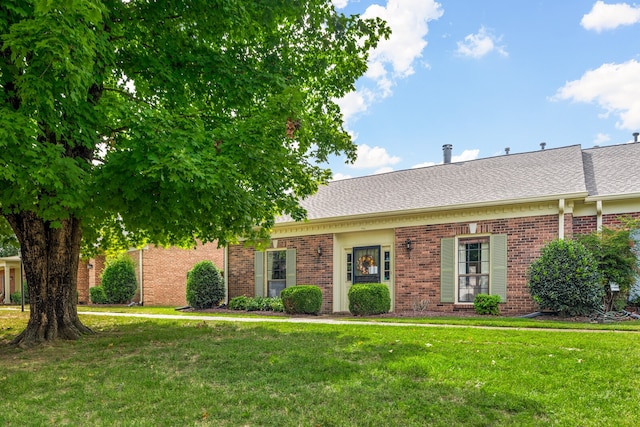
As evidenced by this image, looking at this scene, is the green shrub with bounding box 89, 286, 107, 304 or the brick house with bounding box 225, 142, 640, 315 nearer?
the brick house with bounding box 225, 142, 640, 315

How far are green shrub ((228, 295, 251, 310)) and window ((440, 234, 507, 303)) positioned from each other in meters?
6.66

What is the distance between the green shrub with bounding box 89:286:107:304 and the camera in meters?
21.9

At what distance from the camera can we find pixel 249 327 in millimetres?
9648

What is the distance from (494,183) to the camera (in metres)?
13.8

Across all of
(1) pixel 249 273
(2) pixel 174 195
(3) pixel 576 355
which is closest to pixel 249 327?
(2) pixel 174 195

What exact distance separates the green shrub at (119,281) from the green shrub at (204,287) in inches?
226

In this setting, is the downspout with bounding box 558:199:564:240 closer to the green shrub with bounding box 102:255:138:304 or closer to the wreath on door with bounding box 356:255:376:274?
the wreath on door with bounding box 356:255:376:274

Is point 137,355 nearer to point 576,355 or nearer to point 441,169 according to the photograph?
point 576,355

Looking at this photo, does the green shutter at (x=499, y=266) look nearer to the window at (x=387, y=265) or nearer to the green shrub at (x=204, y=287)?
the window at (x=387, y=265)

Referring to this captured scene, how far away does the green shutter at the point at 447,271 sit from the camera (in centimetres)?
1285

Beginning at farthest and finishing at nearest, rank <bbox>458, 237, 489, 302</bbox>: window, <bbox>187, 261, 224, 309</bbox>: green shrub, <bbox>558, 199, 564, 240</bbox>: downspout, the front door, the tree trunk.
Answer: <bbox>187, 261, 224, 309</bbox>: green shrub, the front door, <bbox>458, 237, 489, 302</bbox>: window, <bbox>558, 199, 564, 240</bbox>: downspout, the tree trunk

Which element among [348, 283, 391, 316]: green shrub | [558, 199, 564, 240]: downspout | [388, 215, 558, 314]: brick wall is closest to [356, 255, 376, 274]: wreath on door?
[388, 215, 558, 314]: brick wall

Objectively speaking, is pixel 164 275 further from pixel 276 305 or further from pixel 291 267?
pixel 276 305

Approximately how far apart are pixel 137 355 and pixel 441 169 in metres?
12.6
